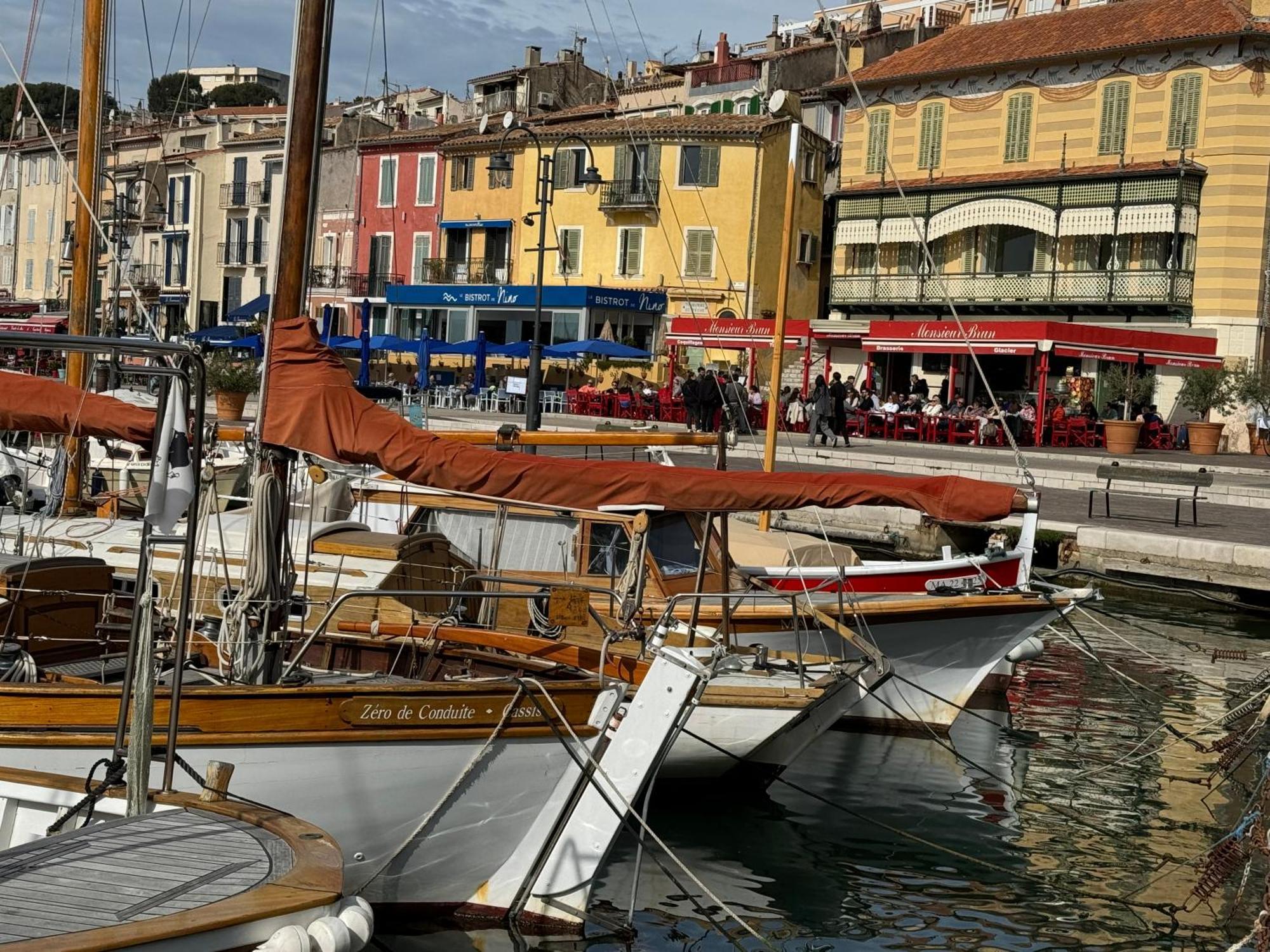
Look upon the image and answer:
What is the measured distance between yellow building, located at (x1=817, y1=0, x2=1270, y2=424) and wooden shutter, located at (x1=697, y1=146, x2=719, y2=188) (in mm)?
4145

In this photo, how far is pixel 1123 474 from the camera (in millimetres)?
25578

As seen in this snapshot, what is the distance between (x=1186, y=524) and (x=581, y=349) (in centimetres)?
2291

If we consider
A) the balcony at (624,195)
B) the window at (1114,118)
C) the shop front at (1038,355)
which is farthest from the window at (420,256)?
the window at (1114,118)

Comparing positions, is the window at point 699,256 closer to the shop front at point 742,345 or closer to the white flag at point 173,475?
the shop front at point 742,345

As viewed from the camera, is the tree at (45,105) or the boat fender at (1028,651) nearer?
the boat fender at (1028,651)

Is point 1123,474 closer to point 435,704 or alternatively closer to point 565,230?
point 435,704

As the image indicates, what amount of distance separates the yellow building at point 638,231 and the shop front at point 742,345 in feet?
0.80

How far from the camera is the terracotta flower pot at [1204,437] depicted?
35.0 m

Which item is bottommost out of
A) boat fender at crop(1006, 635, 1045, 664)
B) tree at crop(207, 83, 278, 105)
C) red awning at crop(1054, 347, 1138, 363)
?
boat fender at crop(1006, 635, 1045, 664)

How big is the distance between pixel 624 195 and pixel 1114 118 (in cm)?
1646

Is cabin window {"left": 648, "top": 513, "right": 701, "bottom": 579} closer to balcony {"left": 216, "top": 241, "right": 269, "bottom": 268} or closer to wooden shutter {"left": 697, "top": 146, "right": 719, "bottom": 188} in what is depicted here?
wooden shutter {"left": 697, "top": 146, "right": 719, "bottom": 188}

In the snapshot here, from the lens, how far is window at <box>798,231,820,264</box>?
5028 cm

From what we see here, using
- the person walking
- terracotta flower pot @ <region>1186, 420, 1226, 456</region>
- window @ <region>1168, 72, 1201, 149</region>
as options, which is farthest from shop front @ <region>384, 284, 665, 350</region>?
terracotta flower pot @ <region>1186, 420, 1226, 456</region>

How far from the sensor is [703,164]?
49.3m
